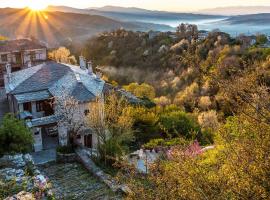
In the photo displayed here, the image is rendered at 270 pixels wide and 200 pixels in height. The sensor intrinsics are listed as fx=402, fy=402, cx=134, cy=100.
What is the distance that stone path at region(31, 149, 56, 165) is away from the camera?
2247 cm

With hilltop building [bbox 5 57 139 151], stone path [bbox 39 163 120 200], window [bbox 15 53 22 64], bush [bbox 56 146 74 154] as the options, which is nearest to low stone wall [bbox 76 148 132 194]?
stone path [bbox 39 163 120 200]

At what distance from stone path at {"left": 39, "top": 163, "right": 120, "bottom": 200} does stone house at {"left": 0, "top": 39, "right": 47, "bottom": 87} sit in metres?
22.4

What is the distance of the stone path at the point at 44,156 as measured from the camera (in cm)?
2247

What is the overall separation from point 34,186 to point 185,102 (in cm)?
3050

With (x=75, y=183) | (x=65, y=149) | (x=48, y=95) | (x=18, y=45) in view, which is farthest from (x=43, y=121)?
(x=18, y=45)

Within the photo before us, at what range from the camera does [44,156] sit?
2352cm

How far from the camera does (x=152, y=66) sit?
6222 centimetres

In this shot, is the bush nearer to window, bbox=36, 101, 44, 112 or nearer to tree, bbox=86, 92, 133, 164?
tree, bbox=86, 92, 133, 164

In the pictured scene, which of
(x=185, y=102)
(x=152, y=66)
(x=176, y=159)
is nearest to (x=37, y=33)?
(x=152, y=66)

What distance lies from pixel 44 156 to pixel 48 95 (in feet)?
18.3

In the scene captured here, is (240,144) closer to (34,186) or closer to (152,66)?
(34,186)

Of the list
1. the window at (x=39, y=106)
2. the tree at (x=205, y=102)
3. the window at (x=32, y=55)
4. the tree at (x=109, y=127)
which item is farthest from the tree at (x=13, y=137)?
the window at (x=32, y=55)

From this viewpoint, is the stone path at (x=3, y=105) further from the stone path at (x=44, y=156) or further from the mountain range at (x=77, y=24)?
the mountain range at (x=77, y=24)

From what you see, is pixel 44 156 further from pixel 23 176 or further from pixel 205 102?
pixel 205 102
